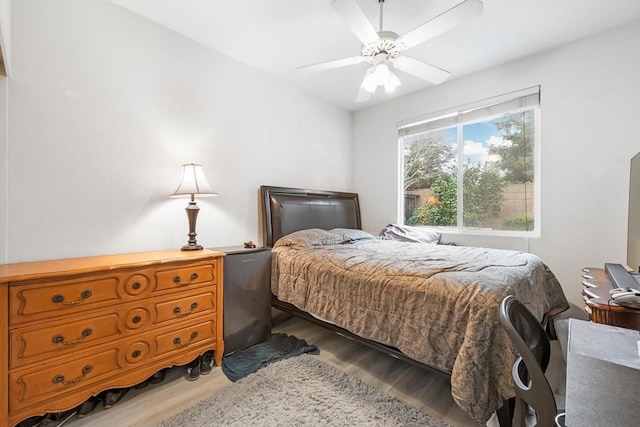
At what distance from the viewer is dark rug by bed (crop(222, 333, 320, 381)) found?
1.98 m

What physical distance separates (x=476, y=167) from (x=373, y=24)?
2004 millimetres

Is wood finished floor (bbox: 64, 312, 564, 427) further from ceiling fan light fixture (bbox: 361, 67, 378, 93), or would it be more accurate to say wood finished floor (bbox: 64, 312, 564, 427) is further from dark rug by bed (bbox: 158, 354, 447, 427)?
ceiling fan light fixture (bbox: 361, 67, 378, 93)

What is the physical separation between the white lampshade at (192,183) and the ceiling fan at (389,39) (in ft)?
4.08

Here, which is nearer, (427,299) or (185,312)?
(427,299)

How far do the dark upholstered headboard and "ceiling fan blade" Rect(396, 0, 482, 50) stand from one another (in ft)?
6.19

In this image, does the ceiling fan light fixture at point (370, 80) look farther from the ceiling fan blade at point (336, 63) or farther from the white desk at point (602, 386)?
the white desk at point (602, 386)

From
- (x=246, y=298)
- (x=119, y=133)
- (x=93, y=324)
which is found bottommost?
(x=246, y=298)

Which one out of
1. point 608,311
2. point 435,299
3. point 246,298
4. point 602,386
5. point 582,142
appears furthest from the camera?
point 582,142

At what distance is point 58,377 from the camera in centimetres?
140

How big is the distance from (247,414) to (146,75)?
2.58 m

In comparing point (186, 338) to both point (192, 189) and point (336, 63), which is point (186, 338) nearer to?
point (192, 189)

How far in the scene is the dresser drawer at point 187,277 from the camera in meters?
1.78

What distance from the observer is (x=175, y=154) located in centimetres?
238

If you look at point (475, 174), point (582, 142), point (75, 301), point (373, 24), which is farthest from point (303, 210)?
point (582, 142)
